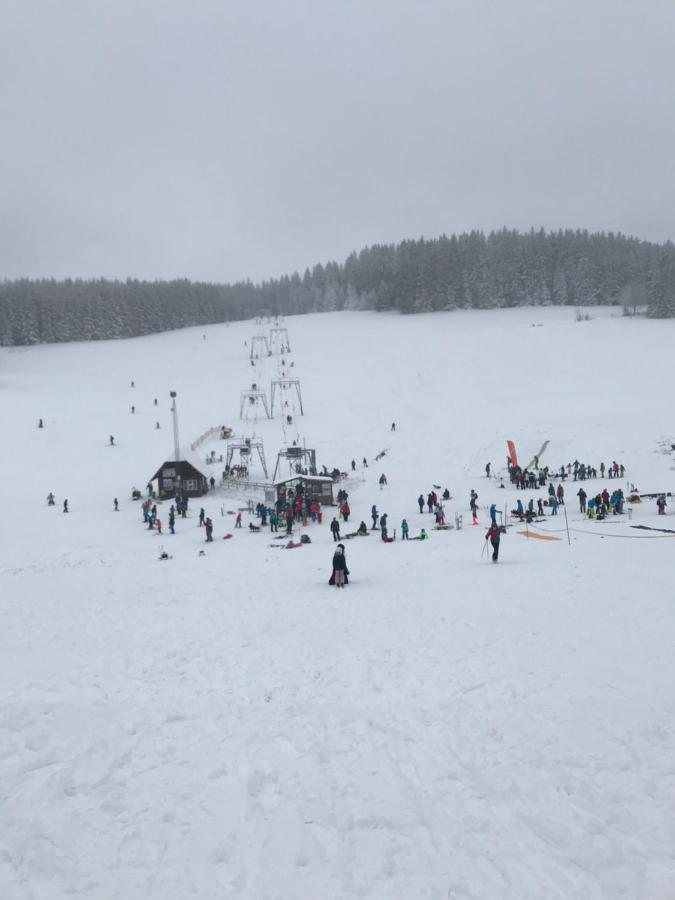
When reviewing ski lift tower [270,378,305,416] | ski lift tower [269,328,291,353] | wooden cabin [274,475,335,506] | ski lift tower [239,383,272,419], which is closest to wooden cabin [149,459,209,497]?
wooden cabin [274,475,335,506]

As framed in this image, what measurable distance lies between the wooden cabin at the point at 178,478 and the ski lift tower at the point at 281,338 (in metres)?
50.3

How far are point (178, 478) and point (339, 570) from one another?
2084 centimetres

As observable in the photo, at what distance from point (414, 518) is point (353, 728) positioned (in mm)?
18861

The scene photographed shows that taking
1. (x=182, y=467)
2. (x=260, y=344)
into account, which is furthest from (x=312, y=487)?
(x=260, y=344)

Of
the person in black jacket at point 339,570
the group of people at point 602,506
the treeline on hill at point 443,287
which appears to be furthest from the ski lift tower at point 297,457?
the treeline on hill at point 443,287

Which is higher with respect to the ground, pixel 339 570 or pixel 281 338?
pixel 281 338

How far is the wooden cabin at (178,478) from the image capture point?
32.8m

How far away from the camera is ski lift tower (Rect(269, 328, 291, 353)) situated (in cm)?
8281

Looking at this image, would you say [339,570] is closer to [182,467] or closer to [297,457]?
[182,467]

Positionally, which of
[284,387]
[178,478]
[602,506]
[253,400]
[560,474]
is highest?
[284,387]

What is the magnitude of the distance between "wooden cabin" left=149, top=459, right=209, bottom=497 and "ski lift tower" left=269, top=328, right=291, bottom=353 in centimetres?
5025

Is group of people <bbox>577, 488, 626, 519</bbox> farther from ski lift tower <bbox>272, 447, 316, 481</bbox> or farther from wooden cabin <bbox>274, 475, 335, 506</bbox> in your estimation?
ski lift tower <bbox>272, 447, 316, 481</bbox>

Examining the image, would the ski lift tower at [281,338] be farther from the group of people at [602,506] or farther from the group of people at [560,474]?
the group of people at [602,506]

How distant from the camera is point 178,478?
32.9m
